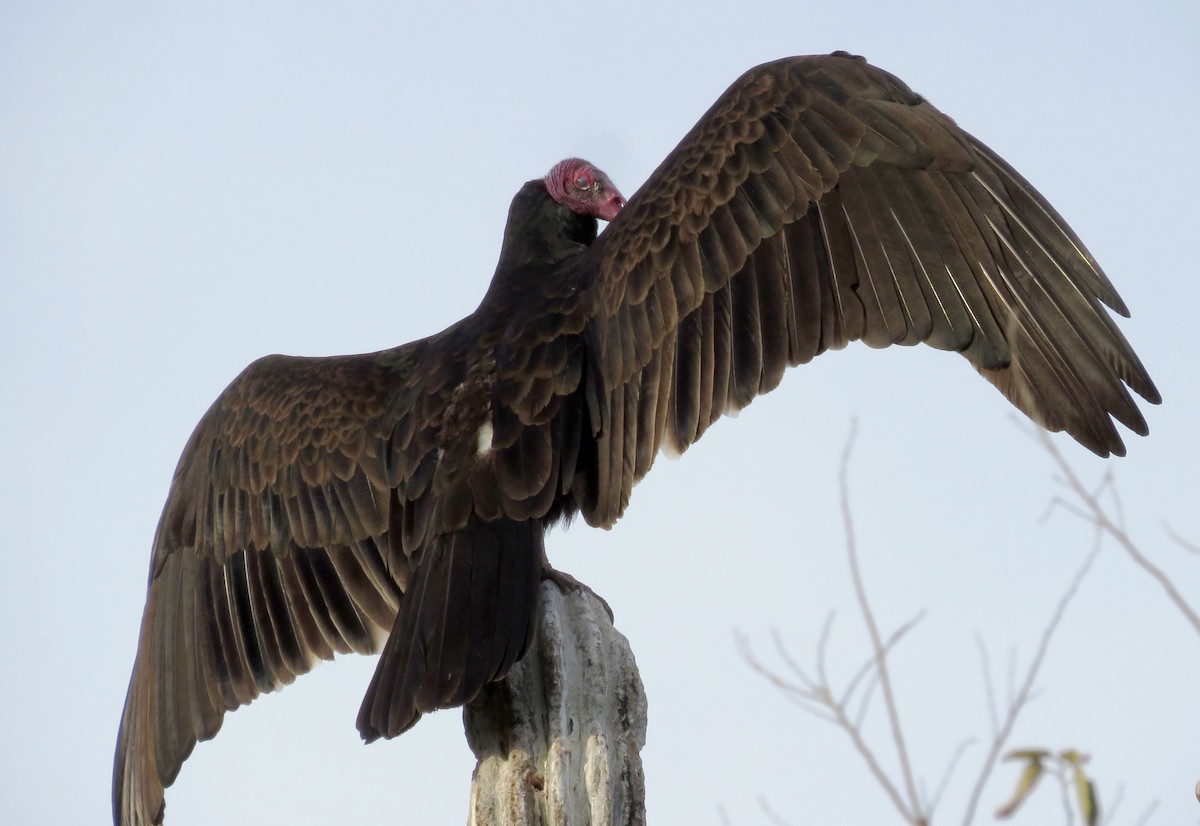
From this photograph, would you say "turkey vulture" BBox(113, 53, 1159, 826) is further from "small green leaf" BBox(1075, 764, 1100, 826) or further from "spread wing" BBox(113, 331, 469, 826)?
"small green leaf" BBox(1075, 764, 1100, 826)

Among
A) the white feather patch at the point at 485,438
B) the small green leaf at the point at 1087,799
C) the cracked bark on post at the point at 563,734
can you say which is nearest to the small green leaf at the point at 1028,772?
the small green leaf at the point at 1087,799

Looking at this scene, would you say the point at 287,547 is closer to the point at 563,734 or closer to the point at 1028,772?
the point at 563,734

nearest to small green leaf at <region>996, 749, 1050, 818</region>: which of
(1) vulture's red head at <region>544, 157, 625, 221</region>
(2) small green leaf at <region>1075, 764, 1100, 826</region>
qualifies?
(2) small green leaf at <region>1075, 764, 1100, 826</region>

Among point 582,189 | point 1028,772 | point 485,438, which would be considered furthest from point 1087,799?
point 582,189

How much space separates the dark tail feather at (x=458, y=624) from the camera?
2893 mm

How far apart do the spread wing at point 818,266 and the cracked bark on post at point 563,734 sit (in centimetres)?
55

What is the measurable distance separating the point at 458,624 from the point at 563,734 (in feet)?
1.12

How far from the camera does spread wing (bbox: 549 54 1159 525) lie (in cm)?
333

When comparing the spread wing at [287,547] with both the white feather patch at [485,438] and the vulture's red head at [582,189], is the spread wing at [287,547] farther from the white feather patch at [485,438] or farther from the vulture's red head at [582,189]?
the vulture's red head at [582,189]

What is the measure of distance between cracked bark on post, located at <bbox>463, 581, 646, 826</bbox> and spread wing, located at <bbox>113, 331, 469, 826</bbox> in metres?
0.64

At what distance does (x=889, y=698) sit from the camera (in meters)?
1.60

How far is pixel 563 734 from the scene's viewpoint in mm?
2803

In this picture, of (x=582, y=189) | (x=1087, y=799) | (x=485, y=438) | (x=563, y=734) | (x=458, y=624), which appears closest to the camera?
(x=1087, y=799)

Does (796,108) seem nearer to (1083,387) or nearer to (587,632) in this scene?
(1083,387)
